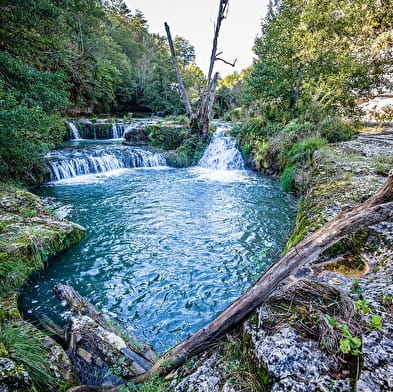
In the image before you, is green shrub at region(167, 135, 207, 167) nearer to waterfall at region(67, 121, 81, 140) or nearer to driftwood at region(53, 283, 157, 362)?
waterfall at region(67, 121, 81, 140)

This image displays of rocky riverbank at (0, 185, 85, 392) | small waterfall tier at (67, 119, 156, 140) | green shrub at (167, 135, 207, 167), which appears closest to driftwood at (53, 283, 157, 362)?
rocky riverbank at (0, 185, 85, 392)

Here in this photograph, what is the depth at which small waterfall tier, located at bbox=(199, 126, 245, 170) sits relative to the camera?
40.4 ft

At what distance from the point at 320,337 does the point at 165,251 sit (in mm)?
3819

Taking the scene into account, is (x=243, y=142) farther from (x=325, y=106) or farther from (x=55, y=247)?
(x=55, y=247)

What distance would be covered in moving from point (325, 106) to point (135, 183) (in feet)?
27.1

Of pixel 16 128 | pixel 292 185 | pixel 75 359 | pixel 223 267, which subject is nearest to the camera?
pixel 75 359

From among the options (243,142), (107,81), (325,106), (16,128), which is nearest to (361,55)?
(325,106)

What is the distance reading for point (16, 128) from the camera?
574cm

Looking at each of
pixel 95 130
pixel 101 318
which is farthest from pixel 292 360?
pixel 95 130

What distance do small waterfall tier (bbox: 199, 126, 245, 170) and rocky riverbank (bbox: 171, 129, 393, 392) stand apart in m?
9.92

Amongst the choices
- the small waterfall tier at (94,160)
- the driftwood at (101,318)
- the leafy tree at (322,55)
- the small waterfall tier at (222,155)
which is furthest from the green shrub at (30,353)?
the leafy tree at (322,55)

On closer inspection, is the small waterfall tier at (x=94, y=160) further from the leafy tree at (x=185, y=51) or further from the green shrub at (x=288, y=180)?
the leafy tree at (x=185, y=51)

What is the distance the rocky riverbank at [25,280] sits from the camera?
203cm

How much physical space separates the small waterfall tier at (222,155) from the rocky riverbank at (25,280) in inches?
331
